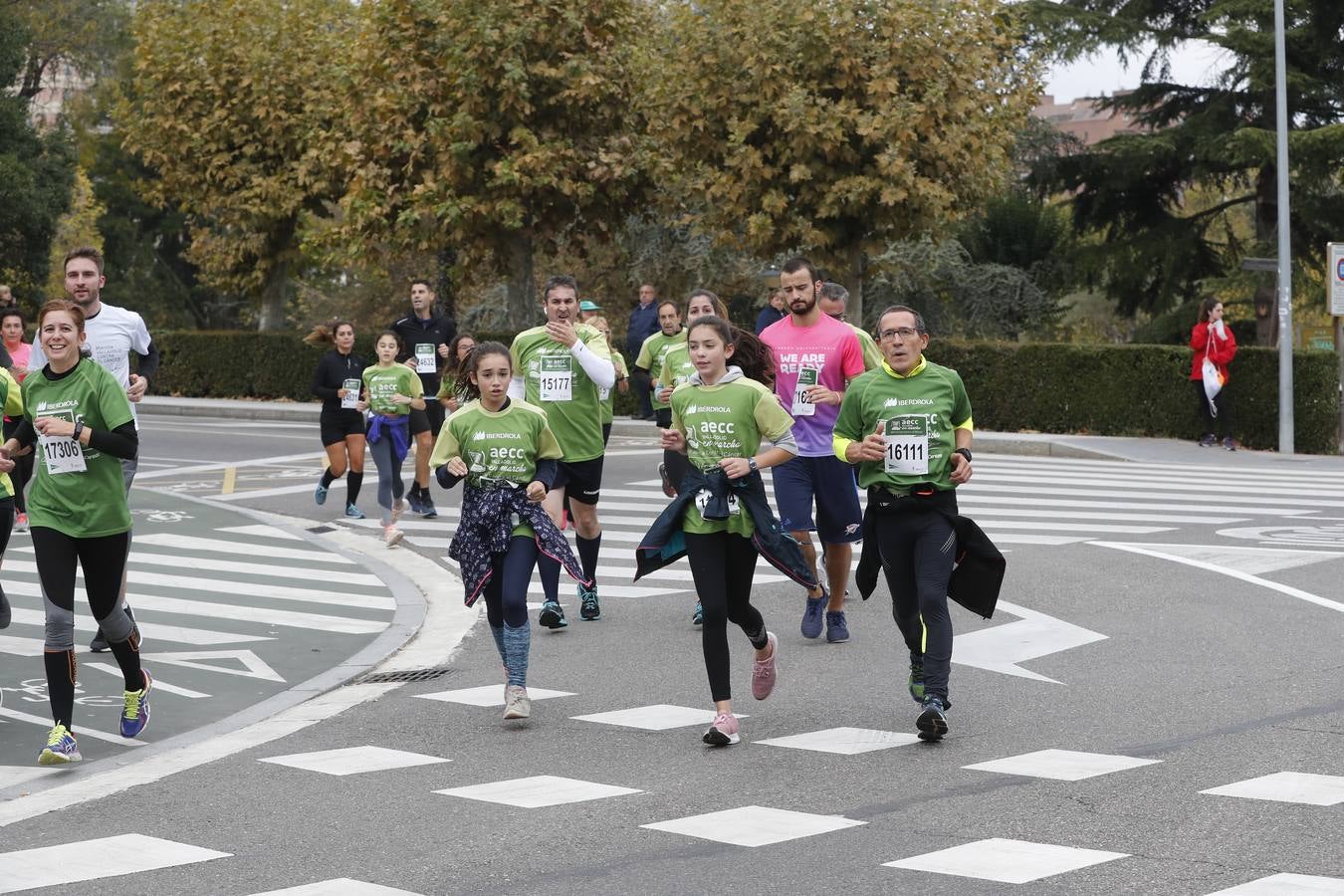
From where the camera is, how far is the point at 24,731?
26.8 feet

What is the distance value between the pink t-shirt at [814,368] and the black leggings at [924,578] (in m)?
2.20

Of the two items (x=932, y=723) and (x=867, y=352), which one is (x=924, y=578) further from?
(x=867, y=352)

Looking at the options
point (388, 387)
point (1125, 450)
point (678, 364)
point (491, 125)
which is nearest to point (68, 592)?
point (678, 364)

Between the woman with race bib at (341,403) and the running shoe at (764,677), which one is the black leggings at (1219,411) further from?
the running shoe at (764,677)

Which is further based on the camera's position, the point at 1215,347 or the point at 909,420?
the point at 1215,347

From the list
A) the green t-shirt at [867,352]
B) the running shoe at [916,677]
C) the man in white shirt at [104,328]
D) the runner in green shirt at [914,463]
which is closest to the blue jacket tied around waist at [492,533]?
the runner in green shirt at [914,463]

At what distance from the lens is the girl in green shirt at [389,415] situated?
15586mm

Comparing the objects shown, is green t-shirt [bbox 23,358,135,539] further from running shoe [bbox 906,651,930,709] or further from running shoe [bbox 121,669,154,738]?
running shoe [bbox 906,651,930,709]

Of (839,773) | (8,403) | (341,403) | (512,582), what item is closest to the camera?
(839,773)

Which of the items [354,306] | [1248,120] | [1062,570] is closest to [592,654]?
[1062,570]

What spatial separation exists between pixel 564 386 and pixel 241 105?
94.7ft

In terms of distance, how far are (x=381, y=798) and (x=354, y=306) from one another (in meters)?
46.7

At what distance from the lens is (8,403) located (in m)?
8.80

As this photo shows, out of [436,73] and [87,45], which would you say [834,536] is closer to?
[436,73]
